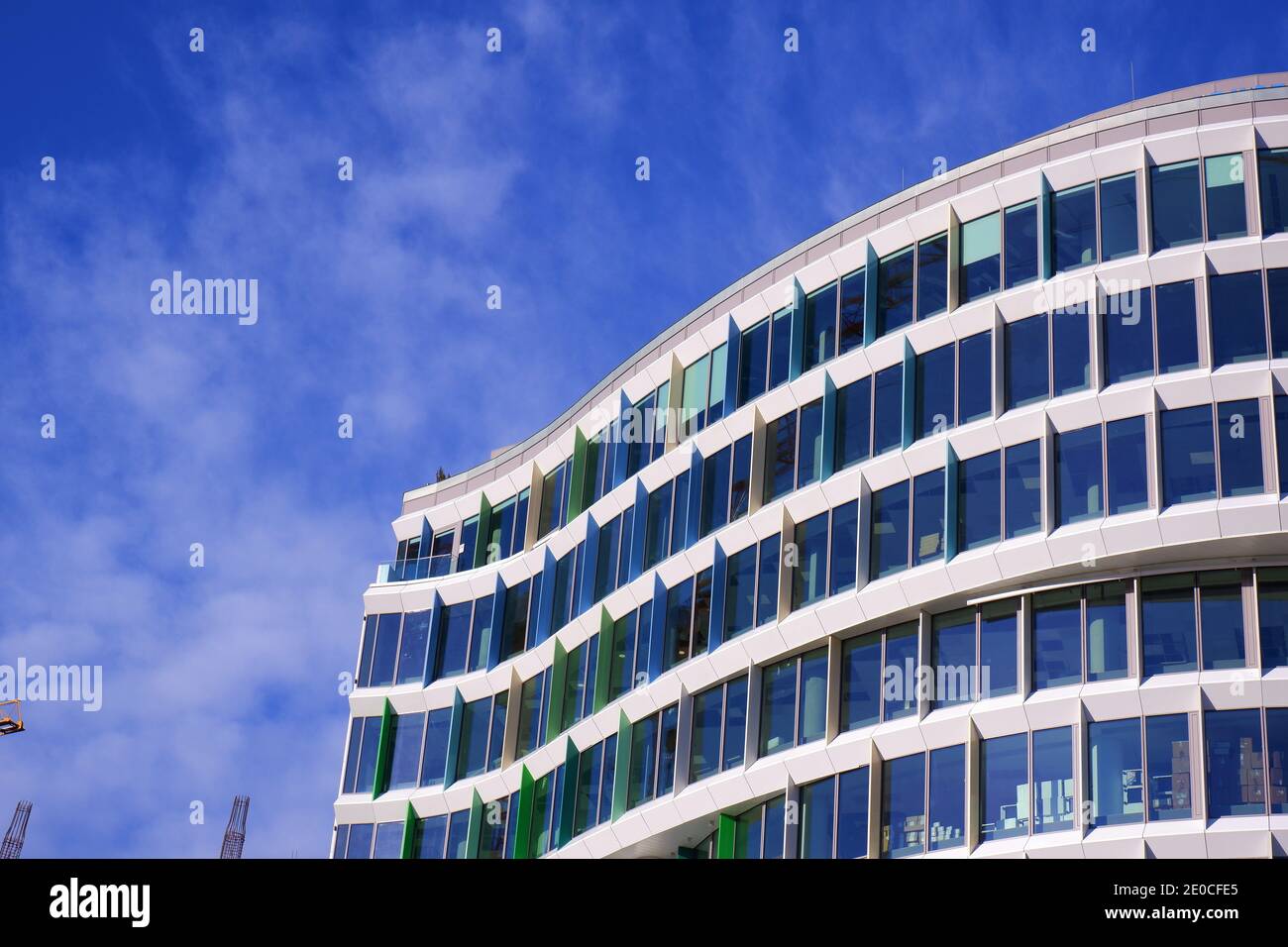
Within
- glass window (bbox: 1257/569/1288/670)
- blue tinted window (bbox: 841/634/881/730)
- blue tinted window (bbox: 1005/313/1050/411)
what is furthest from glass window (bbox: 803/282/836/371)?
glass window (bbox: 1257/569/1288/670)

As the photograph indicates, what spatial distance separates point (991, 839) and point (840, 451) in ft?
34.0

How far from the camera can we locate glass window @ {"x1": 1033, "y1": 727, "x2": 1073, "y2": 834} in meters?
31.5

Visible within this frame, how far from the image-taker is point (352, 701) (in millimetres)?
52250

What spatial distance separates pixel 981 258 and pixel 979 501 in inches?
239

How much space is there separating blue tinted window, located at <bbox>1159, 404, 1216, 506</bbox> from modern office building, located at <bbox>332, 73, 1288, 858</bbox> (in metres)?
0.07

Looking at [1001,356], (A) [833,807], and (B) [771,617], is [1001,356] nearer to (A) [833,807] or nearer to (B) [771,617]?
(B) [771,617]

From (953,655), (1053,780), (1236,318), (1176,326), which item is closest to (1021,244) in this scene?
(1176,326)

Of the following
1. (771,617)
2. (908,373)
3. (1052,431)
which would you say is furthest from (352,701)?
(1052,431)

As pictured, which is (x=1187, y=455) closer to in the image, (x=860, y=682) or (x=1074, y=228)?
(x=1074, y=228)

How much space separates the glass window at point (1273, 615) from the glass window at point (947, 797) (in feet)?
20.8

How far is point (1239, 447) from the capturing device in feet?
105

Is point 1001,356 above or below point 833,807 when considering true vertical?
above

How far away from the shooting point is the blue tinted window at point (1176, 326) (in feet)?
109

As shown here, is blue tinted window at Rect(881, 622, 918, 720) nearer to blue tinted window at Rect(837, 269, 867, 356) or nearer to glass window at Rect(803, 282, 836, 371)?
blue tinted window at Rect(837, 269, 867, 356)
